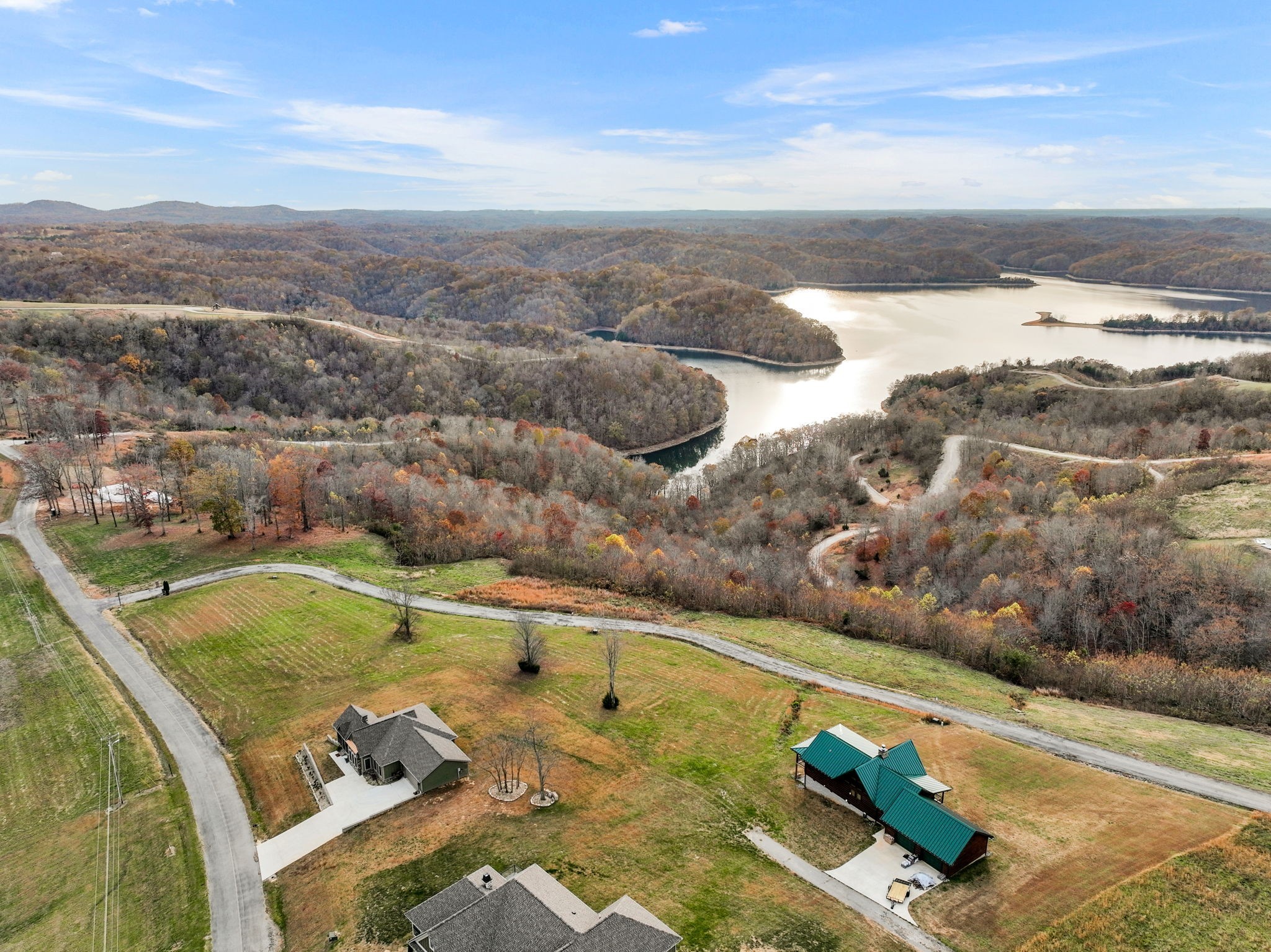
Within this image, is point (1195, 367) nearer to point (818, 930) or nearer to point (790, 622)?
point (790, 622)

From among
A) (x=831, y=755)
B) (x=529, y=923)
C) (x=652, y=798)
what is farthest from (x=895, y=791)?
(x=529, y=923)

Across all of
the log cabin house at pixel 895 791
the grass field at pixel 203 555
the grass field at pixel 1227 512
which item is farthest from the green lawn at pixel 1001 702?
the grass field at pixel 1227 512

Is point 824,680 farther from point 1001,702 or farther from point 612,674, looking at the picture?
point 612,674

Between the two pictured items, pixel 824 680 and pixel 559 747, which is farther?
pixel 824 680

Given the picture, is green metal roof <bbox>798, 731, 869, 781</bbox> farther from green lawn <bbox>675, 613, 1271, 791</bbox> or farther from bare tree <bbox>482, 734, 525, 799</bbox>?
bare tree <bbox>482, 734, 525, 799</bbox>

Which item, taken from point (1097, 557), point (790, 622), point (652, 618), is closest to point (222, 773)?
point (652, 618)

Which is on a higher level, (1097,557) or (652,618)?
(1097,557)
